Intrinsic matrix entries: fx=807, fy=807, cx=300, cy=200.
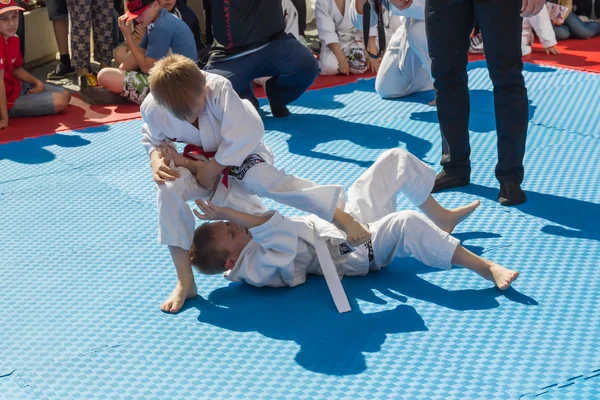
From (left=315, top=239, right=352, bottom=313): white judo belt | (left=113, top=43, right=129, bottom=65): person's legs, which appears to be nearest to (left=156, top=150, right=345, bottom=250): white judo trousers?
(left=315, top=239, right=352, bottom=313): white judo belt

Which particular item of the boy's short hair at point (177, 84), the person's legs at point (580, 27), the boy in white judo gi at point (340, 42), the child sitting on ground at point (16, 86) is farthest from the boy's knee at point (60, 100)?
the person's legs at point (580, 27)

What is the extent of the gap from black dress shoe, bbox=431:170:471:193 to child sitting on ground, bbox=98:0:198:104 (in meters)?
2.18

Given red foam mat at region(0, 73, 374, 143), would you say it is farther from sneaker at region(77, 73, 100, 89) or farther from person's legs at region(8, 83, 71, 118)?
sneaker at region(77, 73, 100, 89)

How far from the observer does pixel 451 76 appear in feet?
11.6

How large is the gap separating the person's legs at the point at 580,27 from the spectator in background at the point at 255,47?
3029 millimetres

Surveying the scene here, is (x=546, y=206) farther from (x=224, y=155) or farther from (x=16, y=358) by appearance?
(x=16, y=358)

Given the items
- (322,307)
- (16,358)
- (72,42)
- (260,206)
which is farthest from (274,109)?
(16,358)

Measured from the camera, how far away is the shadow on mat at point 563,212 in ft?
10.1

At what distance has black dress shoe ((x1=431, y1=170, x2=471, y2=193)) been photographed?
3570 mm

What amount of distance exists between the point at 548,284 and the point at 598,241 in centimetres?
42

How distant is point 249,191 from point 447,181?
1.14 m

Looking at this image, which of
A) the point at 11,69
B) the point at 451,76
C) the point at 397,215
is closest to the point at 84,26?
the point at 11,69

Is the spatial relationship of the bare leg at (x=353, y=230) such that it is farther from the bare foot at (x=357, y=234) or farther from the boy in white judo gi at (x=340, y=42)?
the boy in white judo gi at (x=340, y=42)

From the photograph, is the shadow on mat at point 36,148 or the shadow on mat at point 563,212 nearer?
the shadow on mat at point 563,212
